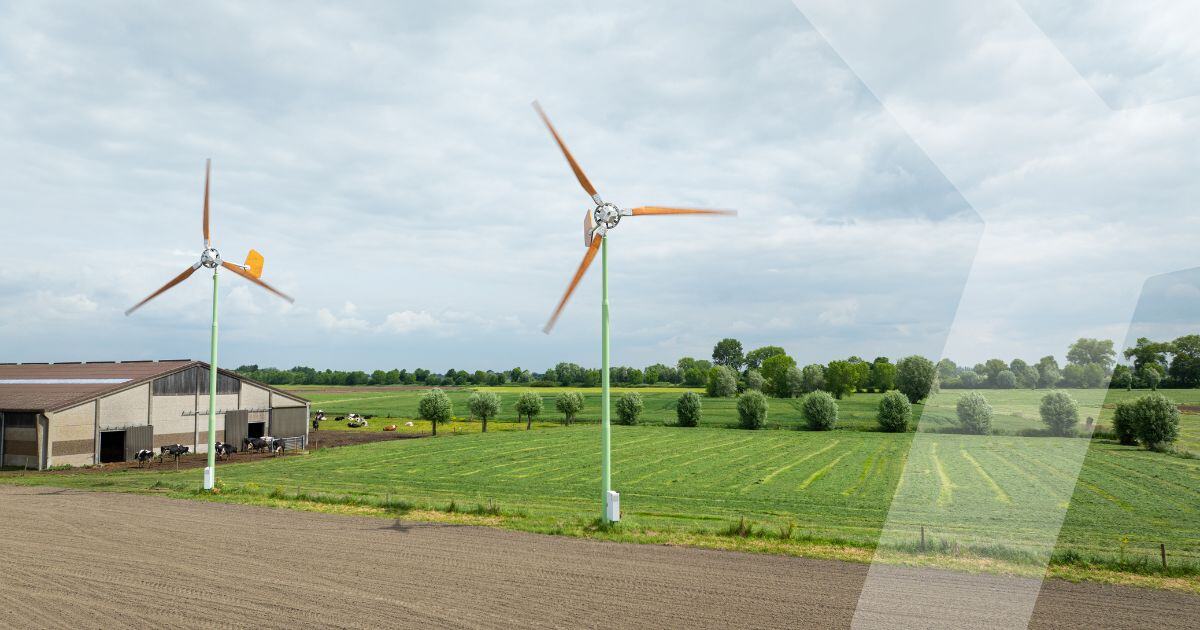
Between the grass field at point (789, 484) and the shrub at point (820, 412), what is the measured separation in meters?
21.1

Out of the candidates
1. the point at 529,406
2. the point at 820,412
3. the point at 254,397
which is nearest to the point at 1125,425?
the point at 820,412

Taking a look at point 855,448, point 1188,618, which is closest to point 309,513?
point 1188,618

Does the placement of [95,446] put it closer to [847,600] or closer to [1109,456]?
[847,600]

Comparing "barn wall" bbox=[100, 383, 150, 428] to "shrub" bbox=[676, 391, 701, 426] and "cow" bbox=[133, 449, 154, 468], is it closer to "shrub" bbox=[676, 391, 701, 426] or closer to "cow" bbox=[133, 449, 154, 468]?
"cow" bbox=[133, 449, 154, 468]

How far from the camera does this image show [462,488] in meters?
39.3

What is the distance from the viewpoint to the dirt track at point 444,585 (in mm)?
13008

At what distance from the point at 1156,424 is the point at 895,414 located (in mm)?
32876

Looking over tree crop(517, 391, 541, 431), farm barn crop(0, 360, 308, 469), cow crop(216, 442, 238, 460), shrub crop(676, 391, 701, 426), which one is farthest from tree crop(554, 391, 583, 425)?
cow crop(216, 442, 238, 460)

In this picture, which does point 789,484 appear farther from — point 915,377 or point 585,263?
point 915,377

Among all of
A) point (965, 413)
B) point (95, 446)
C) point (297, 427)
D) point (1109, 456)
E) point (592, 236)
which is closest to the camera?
point (592, 236)

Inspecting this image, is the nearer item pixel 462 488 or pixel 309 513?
pixel 309 513

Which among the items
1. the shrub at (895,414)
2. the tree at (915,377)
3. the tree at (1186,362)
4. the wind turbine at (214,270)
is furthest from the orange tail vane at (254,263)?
the tree at (915,377)

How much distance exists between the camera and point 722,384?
158 metres

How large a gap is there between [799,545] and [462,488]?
24.9 meters
